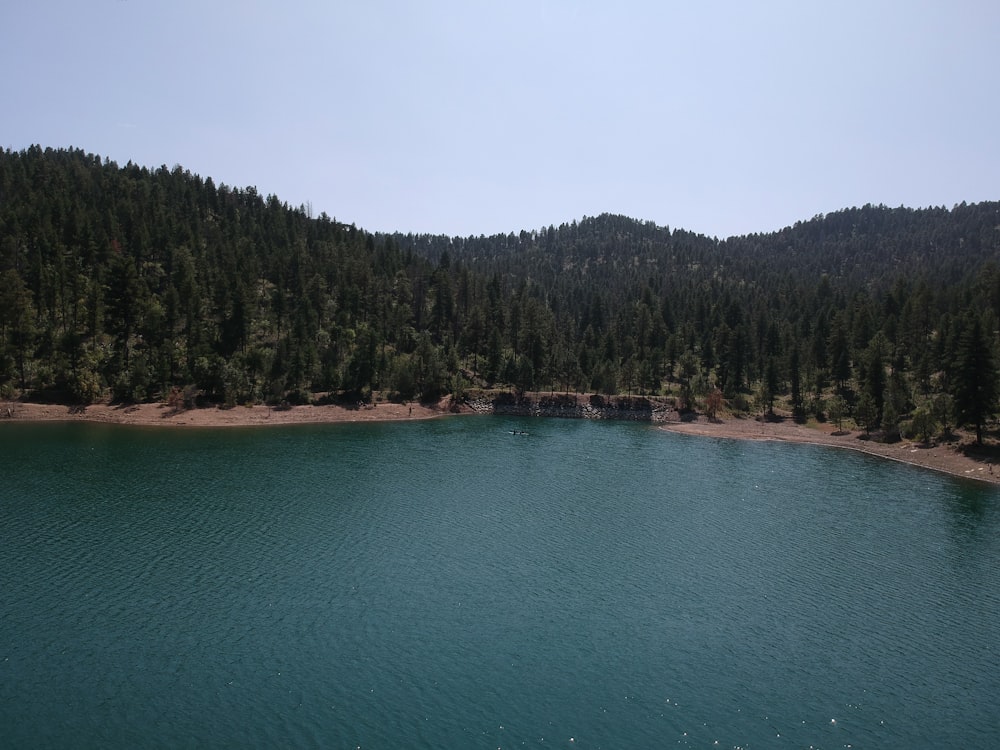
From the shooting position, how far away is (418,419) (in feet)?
387

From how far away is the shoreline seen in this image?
85188 millimetres

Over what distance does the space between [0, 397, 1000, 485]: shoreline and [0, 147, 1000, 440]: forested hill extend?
4.54m

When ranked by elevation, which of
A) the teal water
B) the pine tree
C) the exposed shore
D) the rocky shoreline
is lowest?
the teal water

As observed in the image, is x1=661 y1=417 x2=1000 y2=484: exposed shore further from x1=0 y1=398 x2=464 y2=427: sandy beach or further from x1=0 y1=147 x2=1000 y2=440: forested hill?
x1=0 y1=398 x2=464 y2=427: sandy beach

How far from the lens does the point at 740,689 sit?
104 feet

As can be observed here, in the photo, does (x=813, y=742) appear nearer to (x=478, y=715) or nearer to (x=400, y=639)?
(x=478, y=715)

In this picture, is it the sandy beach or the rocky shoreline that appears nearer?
the sandy beach

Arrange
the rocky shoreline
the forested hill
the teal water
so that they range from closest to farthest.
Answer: the teal water, the forested hill, the rocky shoreline

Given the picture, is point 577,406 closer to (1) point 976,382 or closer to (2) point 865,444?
(2) point 865,444

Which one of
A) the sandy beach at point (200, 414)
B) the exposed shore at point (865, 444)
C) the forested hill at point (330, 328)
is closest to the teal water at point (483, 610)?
the exposed shore at point (865, 444)

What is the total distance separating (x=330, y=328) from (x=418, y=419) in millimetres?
34498

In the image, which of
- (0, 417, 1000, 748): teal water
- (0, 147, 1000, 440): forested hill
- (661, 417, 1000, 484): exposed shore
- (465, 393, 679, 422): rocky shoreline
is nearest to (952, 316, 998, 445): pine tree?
(0, 147, 1000, 440): forested hill

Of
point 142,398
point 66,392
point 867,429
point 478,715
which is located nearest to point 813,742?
point 478,715

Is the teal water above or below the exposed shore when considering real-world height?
below
